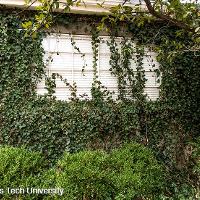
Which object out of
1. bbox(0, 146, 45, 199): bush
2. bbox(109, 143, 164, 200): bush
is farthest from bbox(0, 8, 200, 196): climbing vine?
bbox(0, 146, 45, 199): bush

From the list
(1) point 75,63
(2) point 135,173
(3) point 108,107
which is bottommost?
(2) point 135,173

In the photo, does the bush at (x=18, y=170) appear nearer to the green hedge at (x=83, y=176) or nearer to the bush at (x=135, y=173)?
the green hedge at (x=83, y=176)

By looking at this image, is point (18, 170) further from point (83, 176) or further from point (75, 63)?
point (75, 63)

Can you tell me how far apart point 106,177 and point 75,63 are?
4425 mm

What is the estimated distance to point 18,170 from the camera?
678 centimetres

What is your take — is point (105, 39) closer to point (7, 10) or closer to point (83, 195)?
point (7, 10)

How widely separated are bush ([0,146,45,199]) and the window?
9.48 ft

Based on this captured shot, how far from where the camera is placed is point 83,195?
21.3ft

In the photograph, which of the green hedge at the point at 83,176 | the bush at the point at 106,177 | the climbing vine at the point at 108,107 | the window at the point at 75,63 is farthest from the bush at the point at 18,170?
the window at the point at 75,63

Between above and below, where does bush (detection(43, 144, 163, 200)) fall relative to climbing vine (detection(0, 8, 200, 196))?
below

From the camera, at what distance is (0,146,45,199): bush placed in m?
6.59

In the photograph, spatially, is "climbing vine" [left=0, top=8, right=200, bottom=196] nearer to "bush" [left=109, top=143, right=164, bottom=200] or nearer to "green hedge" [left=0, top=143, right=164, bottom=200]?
"bush" [left=109, top=143, right=164, bottom=200]

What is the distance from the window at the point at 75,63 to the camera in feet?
32.4

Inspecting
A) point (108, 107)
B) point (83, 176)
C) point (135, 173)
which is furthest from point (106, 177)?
point (108, 107)
